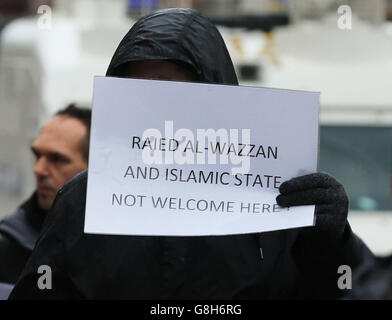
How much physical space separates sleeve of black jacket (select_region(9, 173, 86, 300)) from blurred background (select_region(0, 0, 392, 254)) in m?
4.39

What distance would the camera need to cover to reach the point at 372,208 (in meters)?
7.64

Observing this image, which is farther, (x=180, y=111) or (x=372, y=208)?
(x=372, y=208)

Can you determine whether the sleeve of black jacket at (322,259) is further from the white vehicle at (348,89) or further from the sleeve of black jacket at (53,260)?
the white vehicle at (348,89)

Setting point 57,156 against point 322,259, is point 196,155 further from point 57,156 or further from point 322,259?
point 57,156

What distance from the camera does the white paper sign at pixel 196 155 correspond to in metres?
2.85

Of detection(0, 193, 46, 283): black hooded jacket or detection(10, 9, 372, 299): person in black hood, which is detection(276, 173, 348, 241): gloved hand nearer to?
detection(10, 9, 372, 299): person in black hood

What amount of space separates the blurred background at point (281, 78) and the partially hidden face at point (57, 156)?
179 cm

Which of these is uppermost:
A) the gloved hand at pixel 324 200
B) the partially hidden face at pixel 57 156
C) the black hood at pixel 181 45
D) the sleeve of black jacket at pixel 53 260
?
the black hood at pixel 181 45

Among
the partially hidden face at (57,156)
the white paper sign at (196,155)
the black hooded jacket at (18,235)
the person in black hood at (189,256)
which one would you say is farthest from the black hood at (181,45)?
the black hooded jacket at (18,235)

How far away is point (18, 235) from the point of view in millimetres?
5219

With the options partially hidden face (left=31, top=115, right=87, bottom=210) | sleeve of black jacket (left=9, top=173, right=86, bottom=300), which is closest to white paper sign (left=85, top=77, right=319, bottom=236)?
sleeve of black jacket (left=9, top=173, right=86, bottom=300)
